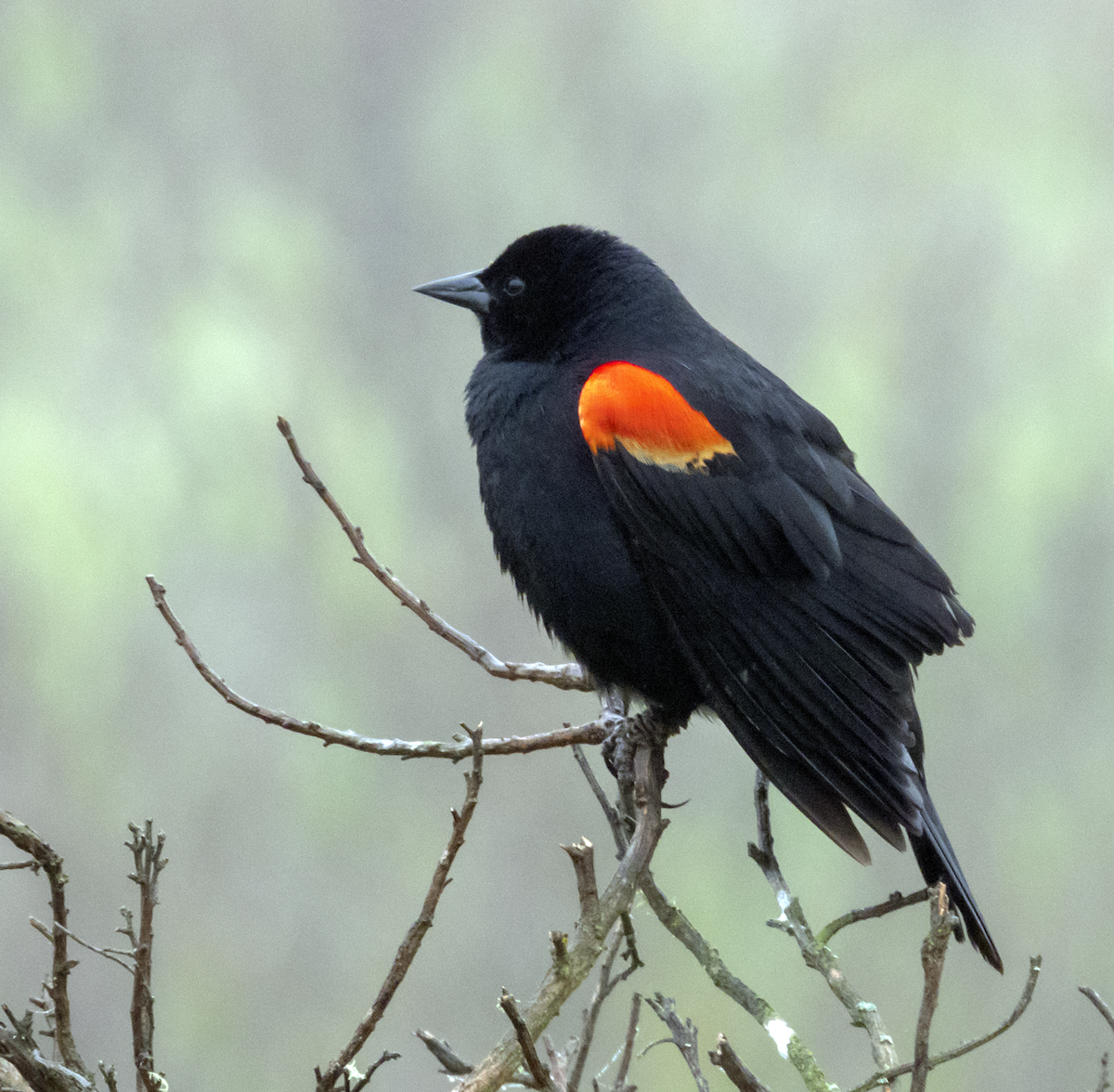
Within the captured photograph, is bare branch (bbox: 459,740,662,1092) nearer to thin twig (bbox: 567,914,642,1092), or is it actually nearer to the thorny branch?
thin twig (bbox: 567,914,642,1092)

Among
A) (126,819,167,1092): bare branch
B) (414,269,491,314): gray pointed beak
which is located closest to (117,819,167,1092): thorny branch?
(126,819,167,1092): bare branch

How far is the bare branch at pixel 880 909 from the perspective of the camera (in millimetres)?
1239

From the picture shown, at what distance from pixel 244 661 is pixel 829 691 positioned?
2.28m

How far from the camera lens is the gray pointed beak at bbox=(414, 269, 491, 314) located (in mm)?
1923

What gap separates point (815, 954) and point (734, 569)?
456 millimetres

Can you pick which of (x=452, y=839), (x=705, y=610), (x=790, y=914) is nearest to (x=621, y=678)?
(x=705, y=610)

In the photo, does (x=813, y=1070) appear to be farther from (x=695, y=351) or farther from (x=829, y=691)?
(x=695, y=351)

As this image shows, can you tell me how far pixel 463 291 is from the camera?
1943 mm

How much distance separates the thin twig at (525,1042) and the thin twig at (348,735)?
0.44 m

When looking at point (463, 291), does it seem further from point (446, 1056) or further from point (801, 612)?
point (446, 1056)

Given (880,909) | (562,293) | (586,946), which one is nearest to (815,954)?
(880,909)

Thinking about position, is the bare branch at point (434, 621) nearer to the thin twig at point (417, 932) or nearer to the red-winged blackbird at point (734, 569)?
the red-winged blackbird at point (734, 569)

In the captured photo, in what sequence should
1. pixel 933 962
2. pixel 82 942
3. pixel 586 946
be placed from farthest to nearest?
pixel 586 946 → pixel 82 942 → pixel 933 962

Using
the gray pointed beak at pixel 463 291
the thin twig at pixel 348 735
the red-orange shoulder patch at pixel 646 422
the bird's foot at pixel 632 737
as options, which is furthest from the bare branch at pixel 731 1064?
the gray pointed beak at pixel 463 291
